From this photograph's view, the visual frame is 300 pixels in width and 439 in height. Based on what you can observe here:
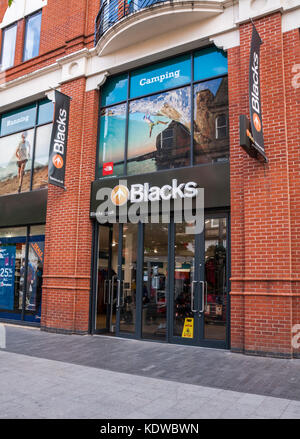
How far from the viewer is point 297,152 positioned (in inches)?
283

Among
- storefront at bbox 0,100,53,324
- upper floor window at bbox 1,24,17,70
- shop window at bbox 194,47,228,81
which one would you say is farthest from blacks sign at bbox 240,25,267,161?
upper floor window at bbox 1,24,17,70

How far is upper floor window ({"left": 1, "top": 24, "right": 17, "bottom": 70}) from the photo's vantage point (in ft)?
42.3

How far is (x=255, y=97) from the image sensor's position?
709 cm

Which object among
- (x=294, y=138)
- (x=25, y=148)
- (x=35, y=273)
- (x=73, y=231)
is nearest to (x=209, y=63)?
(x=294, y=138)

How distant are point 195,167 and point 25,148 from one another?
6.25m

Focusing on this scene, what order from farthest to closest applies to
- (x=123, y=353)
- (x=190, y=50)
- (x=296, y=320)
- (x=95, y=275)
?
(x=95, y=275), (x=190, y=50), (x=123, y=353), (x=296, y=320)

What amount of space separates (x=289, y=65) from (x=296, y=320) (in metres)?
4.92

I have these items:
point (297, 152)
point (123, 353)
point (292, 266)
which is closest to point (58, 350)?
point (123, 353)

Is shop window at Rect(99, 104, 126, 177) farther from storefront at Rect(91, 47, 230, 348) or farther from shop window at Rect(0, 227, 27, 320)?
shop window at Rect(0, 227, 27, 320)

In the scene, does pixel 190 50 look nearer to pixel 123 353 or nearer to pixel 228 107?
pixel 228 107

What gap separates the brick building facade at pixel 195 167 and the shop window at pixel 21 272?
178 mm

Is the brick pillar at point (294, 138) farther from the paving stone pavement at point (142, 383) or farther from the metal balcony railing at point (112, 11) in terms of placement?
the metal balcony railing at point (112, 11)

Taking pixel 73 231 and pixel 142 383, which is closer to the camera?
pixel 142 383

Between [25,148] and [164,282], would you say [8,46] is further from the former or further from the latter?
[164,282]
